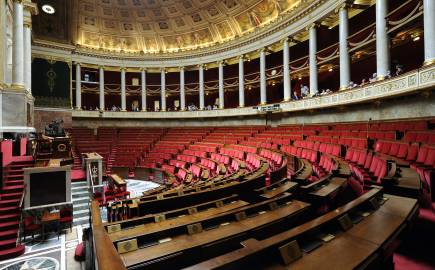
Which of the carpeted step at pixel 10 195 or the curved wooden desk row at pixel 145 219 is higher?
the curved wooden desk row at pixel 145 219

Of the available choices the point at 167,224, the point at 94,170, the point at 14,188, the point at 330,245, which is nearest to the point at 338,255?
the point at 330,245

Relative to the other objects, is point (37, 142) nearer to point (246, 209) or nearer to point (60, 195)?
point (60, 195)

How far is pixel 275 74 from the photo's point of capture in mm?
18531

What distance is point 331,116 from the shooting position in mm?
13625

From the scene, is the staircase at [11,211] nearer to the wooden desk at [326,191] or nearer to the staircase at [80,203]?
the staircase at [80,203]

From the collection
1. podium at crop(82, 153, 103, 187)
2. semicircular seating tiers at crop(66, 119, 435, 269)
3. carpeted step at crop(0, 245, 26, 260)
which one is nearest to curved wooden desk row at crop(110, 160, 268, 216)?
semicircular seating tiers at crop(66, 119, 435, 269)

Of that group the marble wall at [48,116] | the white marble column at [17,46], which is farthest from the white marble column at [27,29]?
the marble wall at [48,116]

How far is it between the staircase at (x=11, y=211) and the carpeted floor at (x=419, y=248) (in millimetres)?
7130

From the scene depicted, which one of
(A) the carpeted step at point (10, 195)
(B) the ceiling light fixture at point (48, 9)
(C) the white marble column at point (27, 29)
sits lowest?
(A) the carpeted step at point (10, 195)

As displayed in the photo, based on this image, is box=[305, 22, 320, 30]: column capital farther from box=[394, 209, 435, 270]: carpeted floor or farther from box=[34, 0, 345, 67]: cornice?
box=[394, 209, 435, 270]: carpeted floor

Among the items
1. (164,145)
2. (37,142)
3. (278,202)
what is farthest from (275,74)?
(278,202)

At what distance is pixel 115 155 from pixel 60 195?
398 inches

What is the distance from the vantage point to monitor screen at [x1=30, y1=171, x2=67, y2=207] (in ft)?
22.4

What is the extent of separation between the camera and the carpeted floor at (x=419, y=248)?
2.23 metres
